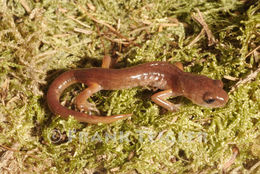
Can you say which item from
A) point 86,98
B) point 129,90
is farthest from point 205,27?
point 86,98

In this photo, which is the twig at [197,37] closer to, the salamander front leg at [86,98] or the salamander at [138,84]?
the salamander at [138,84]

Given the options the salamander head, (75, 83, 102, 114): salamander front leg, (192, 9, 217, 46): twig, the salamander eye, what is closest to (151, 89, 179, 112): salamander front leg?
the salamander head

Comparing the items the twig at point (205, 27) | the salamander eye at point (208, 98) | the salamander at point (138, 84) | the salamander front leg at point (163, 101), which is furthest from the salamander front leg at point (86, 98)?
the twig at point (205, 27)

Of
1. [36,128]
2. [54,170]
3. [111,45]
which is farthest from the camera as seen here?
[111,45]

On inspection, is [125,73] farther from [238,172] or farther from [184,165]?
[238,172]

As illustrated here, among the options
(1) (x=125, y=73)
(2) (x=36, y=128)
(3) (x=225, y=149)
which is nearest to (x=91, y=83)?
(1) (x=125, y=73)

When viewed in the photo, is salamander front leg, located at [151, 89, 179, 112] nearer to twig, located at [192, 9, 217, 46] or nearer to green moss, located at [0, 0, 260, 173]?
green moss, located at [0, 0, 260, 173]
